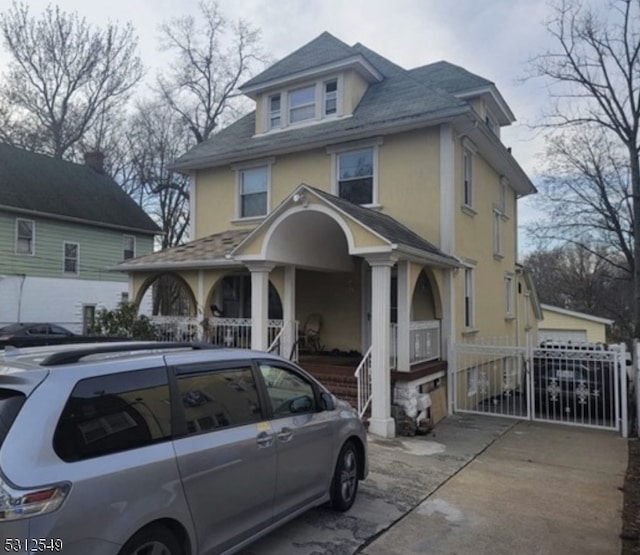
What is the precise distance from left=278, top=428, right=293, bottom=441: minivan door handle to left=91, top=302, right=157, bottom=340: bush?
8613mm

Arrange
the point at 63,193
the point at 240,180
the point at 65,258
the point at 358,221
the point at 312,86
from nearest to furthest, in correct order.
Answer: the point at 358,221, the point at 312,86, the point at 240,180, the point at 65,258, the point at 63,193

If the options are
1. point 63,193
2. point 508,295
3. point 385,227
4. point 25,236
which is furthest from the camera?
→ point 63,193

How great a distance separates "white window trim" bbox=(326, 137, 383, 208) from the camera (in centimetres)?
1158

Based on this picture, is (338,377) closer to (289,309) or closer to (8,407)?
(289,309)

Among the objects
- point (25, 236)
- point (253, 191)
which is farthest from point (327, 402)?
point (25, 236)

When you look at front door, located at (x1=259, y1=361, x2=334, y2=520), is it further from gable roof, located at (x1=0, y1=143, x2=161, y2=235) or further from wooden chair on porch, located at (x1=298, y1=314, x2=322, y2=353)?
gable roof, located at (x1=0, y1=143, x2=161, y2=235)

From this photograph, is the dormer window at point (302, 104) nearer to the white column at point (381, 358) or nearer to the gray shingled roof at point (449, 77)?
the gray shingled roof at point (449, 77)

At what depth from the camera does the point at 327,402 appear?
15.8 feet

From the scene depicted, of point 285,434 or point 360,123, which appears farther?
point 360,123

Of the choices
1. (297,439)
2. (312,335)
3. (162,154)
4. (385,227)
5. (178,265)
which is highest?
(162,154)

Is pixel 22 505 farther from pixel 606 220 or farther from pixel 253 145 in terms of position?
pixel 606 220

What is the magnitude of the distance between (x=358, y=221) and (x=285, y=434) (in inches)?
202

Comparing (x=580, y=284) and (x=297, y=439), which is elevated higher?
(x=580, y=284)

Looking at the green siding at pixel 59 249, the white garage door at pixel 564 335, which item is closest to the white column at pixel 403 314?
the green siding at pixel 59 249
